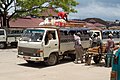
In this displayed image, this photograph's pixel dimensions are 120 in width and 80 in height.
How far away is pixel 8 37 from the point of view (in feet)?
96.4

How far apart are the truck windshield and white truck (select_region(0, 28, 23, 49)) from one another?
43.4 ft

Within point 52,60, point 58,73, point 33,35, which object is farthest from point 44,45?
point 58,73

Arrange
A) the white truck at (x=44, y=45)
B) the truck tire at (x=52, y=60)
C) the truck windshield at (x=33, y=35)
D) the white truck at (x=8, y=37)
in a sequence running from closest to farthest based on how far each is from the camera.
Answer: the white truck at (x=44, y=45), the truck windshield at (x=33, y=35), the truck tire at (x=52, y=60), the white truck at (x=8, y=37)

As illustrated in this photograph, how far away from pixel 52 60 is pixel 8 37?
14.4 metres

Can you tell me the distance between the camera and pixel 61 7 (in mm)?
35312

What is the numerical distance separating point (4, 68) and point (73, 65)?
3664mm

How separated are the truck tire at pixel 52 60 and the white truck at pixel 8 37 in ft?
44.4

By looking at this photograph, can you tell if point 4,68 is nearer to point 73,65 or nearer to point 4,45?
point 73,65

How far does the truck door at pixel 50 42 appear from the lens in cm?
1511

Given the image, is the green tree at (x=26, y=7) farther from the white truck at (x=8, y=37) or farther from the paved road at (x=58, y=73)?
the paved road at (x=58, y=73)

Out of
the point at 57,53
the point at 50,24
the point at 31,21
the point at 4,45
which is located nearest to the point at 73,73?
the point at 57,53

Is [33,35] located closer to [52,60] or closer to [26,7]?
[52,60]

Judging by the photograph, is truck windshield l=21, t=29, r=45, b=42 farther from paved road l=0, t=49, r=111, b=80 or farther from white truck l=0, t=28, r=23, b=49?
white truck l=0, t=28, r=23, b=49

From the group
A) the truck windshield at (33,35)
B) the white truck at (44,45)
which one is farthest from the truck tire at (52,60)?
the truck windshield at (33,35)
